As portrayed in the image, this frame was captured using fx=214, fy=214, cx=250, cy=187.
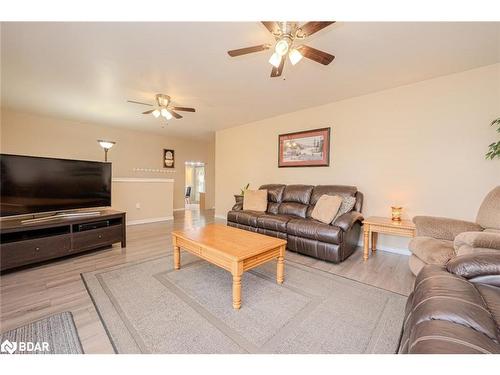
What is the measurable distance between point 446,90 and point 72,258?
5.24 metres

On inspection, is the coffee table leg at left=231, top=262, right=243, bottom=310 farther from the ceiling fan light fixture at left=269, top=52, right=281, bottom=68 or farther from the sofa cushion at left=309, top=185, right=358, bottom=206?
the sofa cushion at left=309, top=185, right=358, bottom=206

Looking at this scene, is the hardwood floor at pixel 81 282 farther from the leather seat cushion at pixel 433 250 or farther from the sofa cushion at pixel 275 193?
the sofa cushion at pixel 275 193

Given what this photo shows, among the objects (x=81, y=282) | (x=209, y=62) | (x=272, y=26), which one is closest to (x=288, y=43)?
(x=272, y=26)

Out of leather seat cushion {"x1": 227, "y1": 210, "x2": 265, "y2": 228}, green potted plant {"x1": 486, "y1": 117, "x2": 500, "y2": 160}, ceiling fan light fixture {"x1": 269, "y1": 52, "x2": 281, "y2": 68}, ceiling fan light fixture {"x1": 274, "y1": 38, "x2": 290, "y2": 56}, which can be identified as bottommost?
leather seat cushion {"x1": 227, "y1": 210, "x2": 265, "y2": 228}

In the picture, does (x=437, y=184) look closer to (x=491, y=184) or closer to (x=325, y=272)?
(x=491, y=184)

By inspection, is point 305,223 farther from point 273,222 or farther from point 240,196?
point 240,196

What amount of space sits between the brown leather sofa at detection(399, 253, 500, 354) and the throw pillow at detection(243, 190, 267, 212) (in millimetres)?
2744

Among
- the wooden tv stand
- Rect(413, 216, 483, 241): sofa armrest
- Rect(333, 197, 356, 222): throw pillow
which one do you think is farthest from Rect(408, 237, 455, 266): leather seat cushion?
the wooden tv stand

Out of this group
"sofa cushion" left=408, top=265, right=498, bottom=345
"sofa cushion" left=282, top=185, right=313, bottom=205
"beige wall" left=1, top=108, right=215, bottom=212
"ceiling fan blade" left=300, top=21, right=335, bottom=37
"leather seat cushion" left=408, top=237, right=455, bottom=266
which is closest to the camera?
"sofa cushion" left=408, top=265, right=498, bottom=345

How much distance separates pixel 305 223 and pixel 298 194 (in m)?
0.94

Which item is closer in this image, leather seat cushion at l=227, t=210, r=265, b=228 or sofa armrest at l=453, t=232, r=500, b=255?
sofa armrest at l=453, t=232, r=500, b=255

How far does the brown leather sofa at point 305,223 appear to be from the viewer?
8.84 ft

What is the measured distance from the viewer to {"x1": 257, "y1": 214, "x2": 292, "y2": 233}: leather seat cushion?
10.4ft

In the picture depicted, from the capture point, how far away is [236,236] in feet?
7.64
